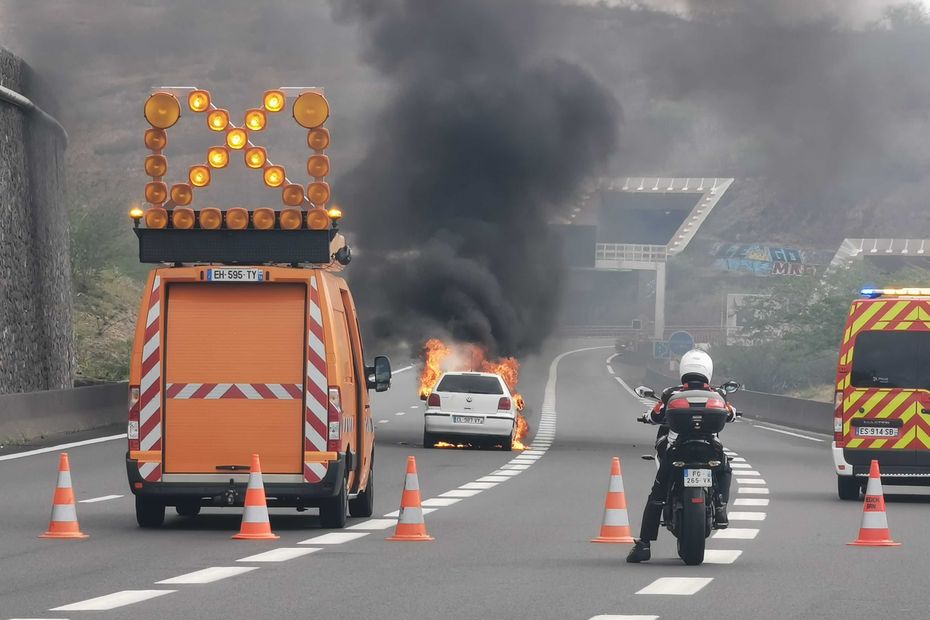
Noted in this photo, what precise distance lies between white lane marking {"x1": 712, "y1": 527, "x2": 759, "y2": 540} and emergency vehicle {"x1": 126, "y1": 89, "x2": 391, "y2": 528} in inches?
129

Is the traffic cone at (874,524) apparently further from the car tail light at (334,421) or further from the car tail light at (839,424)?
the car tail light at (839,424)

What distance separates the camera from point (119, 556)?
14.1 meters

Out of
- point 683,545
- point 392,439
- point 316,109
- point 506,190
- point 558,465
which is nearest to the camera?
point 683,545

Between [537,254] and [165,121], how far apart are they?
40.9 metres

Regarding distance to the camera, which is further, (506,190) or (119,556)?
(506,190)

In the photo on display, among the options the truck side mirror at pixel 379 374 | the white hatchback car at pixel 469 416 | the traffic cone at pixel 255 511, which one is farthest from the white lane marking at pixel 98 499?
the white hatchback car at pixel 469 416

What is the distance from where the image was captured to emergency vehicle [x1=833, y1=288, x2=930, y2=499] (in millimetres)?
22438

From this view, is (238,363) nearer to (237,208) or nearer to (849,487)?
(237,208)

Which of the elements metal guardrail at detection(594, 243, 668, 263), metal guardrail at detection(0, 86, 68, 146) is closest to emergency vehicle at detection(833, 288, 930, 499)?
metal guardrail at detection(0, 86, 68, 146)

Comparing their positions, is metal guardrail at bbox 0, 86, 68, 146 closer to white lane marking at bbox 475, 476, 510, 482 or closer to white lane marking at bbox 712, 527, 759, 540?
white lane marking at bbox 475, 476, 510, 482

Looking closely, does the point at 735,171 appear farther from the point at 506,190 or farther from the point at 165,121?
the point at 165,121

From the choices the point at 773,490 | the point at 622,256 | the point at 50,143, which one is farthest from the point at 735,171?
the point at 773,490

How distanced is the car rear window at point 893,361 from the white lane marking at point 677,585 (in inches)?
412

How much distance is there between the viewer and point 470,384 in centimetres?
3553
